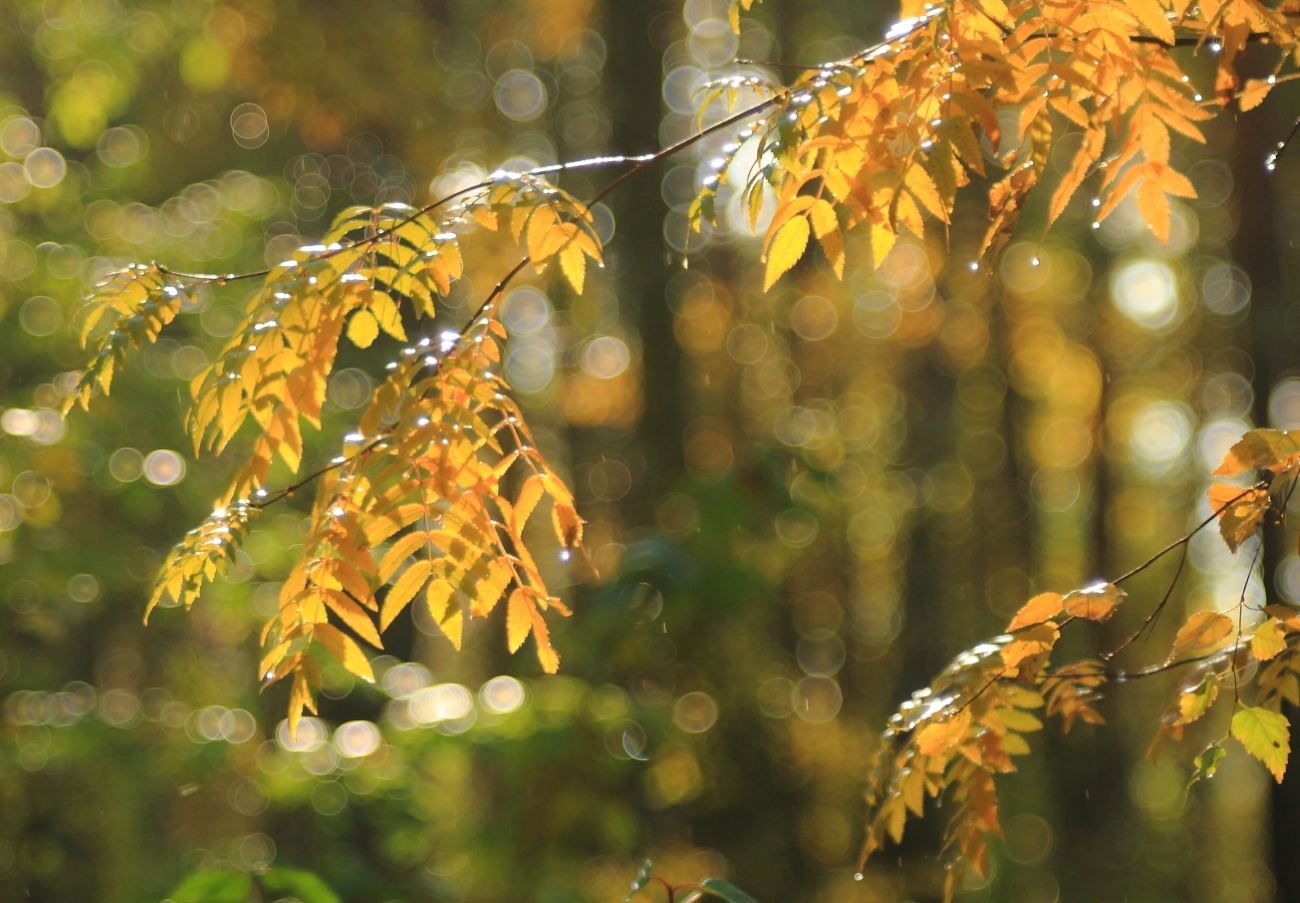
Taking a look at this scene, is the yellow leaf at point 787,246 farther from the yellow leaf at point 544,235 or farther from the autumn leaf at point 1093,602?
the autumn leaf at point 1093,602

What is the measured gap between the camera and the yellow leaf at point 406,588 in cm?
163

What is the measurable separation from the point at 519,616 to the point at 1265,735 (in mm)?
1296

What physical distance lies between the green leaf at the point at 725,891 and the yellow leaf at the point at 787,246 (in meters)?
1.03

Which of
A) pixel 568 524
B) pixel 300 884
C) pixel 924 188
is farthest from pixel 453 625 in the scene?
pixel 924 188

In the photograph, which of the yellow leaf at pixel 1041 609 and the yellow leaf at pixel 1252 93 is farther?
the yellow leaf at pixel 1041 609

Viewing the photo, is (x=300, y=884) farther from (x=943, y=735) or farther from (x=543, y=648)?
(x=943, y=735)

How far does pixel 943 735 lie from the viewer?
1930 millimetres

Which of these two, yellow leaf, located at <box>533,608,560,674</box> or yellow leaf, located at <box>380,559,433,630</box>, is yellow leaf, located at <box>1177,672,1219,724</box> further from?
yellow leaf, located at <box>380,559,433,630</box>

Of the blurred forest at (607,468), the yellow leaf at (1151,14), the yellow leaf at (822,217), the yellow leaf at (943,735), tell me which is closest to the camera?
the yellow leaf at (1151,14)

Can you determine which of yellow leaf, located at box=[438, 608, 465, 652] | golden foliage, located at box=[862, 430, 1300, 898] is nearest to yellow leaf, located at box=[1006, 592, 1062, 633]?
golden foliage, located at box=[862, 430, 1300, 898]

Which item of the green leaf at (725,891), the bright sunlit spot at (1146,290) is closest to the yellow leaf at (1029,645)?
the green leaf at (725,891)

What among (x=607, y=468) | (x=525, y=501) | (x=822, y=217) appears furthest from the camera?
(x=607, y=468)

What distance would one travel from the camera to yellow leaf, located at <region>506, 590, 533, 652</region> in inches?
68.7

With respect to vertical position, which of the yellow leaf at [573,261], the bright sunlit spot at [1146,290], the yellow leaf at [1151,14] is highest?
the bright sunlit spot at [1146,290]
